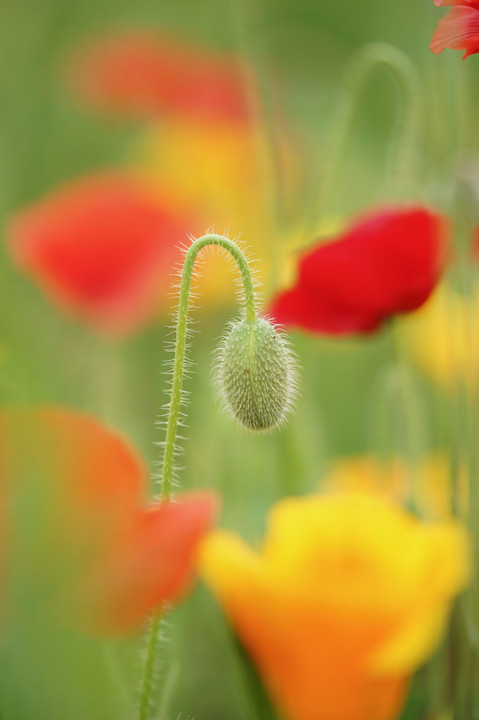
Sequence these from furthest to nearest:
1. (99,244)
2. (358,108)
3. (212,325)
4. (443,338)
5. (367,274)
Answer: (212,325)
(443,338)
(99,244)
(358,108)
(367,274)

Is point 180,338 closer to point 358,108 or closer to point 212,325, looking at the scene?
point 358,108

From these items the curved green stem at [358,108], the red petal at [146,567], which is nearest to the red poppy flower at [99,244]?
the curved green stem at [358,108]

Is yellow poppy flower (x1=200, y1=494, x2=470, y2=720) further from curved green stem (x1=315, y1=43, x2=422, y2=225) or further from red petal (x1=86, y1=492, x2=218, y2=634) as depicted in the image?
curved green stem (x1=315, y1=43, x2=422, y2=225)

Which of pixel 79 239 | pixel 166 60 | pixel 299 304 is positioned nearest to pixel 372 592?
pixel 299 304

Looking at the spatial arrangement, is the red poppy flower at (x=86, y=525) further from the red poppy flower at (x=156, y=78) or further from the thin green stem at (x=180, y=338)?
the red poppy flower at (x=156, y=78)

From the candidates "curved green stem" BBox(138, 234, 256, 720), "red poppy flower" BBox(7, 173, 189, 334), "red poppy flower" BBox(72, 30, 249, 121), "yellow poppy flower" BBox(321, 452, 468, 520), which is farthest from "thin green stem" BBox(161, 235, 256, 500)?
"red poppy flower" BBox(72, 30, 249, 121)

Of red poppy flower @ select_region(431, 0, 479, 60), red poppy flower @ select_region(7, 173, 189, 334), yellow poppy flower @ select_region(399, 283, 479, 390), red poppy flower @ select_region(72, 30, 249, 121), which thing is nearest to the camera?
red poppy flower @ select_region(431, 0, 479, 60)

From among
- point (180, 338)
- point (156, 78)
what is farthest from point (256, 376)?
point (156, 78)
